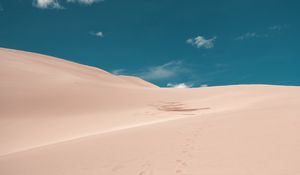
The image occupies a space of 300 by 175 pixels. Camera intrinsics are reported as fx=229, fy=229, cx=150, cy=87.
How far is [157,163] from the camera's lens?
4.88 m

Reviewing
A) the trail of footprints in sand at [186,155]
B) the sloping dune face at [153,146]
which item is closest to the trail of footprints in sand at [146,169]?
the sloping dune face at [153,146]

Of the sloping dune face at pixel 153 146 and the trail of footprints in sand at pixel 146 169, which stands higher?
the sloping dune face at pixel 153 146

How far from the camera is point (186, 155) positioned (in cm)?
518

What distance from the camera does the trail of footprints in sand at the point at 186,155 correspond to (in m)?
4.44

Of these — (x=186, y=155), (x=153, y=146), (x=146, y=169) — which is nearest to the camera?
(x=146, y=169)

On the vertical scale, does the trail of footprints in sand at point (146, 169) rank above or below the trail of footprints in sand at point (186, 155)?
below

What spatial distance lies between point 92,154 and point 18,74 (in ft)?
55.8

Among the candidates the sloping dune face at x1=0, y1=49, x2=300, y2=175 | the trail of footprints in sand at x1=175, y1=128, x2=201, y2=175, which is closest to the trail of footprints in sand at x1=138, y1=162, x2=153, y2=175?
the sloping dune face at x1=0, y1=49, x2=300, y2=175

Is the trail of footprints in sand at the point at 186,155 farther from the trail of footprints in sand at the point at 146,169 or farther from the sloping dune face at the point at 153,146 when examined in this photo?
the trail of footprints in sand at the point at 146,169

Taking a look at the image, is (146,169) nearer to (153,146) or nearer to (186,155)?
(186,155)

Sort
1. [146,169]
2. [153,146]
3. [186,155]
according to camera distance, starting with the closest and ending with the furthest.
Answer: [146,169] → [186,155] → [153,146]

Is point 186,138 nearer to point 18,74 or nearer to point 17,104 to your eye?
point 17,104

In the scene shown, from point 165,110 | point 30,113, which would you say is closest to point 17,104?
point 30,113

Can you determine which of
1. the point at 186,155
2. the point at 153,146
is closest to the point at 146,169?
the point at 186,155
